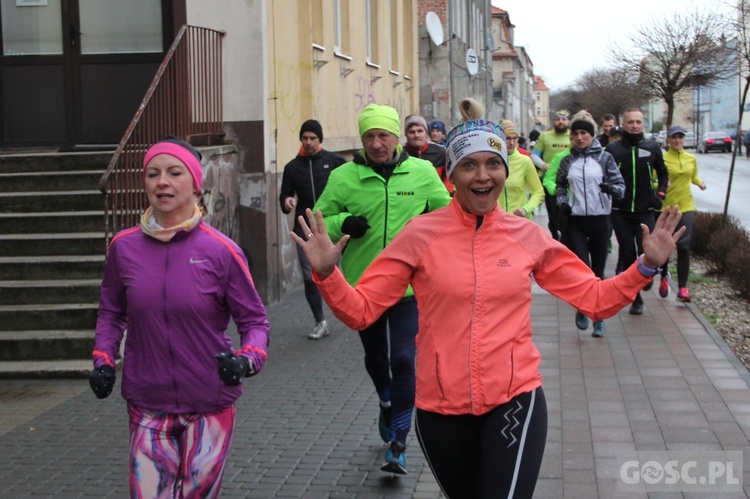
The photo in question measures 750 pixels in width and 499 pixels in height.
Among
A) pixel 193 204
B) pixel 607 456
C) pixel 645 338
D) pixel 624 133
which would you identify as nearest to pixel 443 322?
pixel 193 204

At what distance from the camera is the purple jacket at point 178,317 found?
3832mm

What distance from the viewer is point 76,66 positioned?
12.2m

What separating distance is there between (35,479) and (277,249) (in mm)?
6853

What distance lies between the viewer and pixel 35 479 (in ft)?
19.3

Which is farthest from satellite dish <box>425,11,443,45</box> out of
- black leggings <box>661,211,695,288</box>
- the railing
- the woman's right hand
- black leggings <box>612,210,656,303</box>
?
the woman's right hand

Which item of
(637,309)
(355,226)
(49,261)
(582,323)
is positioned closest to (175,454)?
(355,226)

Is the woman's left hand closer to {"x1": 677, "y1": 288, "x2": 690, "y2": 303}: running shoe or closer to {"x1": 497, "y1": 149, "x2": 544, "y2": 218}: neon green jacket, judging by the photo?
{"x1": 497, "y1": 149, "x2": 544, "y2": 218}: neon green jacket

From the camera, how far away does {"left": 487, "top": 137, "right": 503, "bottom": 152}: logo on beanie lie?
3861 mm

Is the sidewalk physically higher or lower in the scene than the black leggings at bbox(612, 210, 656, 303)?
lower

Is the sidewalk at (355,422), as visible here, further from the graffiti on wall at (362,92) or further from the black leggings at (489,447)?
the graffiti on wall at (362,92)

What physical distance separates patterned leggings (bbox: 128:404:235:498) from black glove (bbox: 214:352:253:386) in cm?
29

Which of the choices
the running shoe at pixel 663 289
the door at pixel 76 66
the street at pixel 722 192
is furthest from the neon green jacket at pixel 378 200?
the street at pixel 722 192

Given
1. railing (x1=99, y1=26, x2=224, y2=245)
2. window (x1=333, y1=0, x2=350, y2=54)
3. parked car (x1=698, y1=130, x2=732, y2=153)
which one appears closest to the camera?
railing (x1=99, y1=26, x2=224, y2=245)

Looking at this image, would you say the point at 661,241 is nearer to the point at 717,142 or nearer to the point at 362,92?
the point at 362,92
